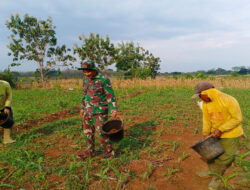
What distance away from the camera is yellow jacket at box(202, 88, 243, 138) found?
7.65 feet

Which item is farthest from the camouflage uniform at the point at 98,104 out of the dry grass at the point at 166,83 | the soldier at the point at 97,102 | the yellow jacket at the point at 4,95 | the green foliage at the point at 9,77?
the green foliage at the point at 9,77

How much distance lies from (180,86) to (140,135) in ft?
41.8

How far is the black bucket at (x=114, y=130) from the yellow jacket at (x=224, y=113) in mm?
1311

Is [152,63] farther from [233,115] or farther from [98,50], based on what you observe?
[233,115]

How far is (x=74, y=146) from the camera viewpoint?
3951mm

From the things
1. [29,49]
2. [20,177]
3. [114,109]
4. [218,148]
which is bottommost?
[20,177]

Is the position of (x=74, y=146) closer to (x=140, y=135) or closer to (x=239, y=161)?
(x=140, y=135)

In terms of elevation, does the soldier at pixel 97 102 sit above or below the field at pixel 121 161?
above

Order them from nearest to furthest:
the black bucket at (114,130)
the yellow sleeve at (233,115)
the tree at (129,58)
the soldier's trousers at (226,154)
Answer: the yellow sleeve at (233,115)
the soldier's trousers at (226,154)
the black bucket at (114,130)
the tree at (129,58)

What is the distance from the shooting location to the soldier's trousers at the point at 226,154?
244 cm

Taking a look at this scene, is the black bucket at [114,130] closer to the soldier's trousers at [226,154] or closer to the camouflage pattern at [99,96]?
the camouflage pattern at [99,96]

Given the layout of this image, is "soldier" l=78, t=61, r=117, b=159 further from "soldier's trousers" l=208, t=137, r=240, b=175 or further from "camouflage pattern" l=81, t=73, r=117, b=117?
"soldier's trousers" l=208, t=137, r=240, b=175

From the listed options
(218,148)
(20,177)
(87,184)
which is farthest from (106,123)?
(218,148)

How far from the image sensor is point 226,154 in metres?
2.47
